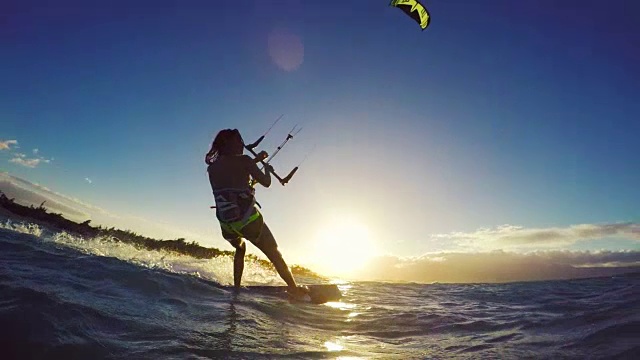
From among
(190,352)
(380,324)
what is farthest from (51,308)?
(380,324)

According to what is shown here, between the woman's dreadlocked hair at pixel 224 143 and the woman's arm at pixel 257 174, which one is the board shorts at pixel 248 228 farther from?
the woman's dreadlocked hair at pixel 224 143

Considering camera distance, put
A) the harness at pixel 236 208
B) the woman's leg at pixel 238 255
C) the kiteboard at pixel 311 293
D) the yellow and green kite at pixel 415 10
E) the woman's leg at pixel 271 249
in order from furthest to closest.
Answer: the yellow and green kite at pixel 415 10
the woman's leg at pixel 238 255
the kiteboard at pixel 311 293
the woman's leg at pixel 271 249
the harness at pixel 236 208

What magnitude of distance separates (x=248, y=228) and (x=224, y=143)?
78.6 inches

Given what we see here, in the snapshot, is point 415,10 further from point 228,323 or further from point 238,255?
point 228,323

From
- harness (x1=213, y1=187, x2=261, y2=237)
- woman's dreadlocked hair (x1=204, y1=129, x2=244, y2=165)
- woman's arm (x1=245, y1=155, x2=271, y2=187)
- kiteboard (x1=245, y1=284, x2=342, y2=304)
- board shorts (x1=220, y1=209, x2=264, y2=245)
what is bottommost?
kiteboard (x1=245, y1=284, x2=342, y2=304)

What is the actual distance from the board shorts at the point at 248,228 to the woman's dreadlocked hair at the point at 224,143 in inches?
59.7

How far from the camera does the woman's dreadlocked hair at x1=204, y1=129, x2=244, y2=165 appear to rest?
9102 millimetres

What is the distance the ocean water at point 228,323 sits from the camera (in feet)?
12.6

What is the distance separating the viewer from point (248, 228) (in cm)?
897

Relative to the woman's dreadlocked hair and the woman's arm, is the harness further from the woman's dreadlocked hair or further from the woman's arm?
the woman's dreadlocked hair

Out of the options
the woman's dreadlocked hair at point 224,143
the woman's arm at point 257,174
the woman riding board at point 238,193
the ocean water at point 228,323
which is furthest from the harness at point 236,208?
the ocean water at point 228,323

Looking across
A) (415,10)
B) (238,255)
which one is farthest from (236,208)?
(415,10)

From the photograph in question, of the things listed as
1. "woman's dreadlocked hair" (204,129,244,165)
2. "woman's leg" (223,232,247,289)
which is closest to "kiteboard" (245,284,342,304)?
"woman's leg" (223,232,247,289)

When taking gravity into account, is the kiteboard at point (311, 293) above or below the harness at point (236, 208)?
below
